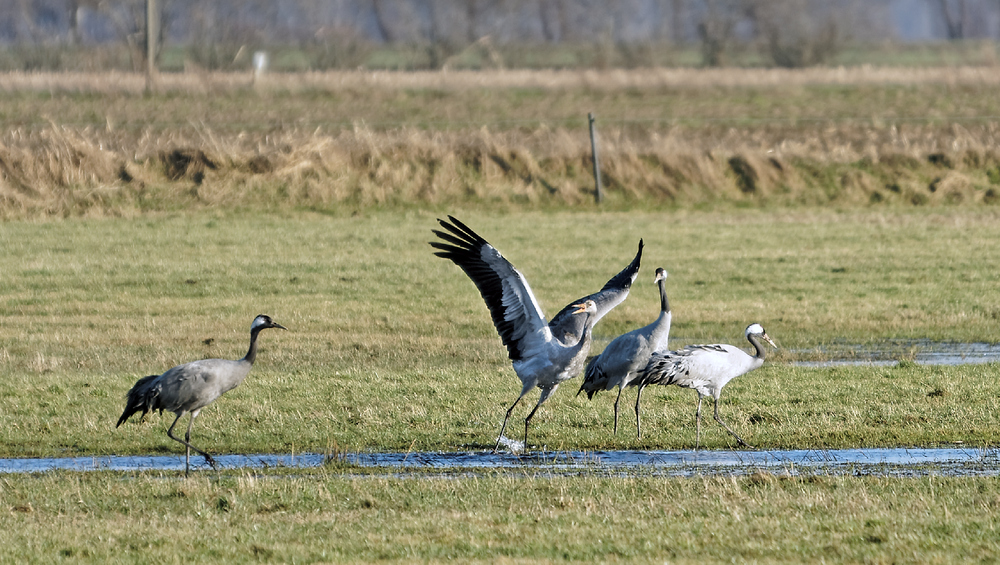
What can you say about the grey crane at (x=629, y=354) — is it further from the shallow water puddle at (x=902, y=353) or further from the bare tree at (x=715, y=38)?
the bare tree at (x=715, y=38)

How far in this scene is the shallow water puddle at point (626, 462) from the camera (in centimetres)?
895

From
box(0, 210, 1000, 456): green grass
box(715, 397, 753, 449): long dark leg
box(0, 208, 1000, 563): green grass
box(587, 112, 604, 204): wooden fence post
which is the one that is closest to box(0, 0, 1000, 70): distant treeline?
box(587, 112, 604, 204): wooden fence post

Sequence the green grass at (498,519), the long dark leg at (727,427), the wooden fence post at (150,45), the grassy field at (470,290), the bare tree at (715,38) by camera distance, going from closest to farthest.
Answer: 1. the green grass at (498,519)
2. the grassy field at (470,290)
3. the long dark leg at (727,427)
4. the wooden fence post at (150,45)
5. the bare tree at (715,38)

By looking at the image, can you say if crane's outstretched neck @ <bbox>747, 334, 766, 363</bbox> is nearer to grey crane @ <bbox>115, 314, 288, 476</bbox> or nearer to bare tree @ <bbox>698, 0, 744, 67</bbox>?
grey crane @ <bbox>115, 314, 288, 476</bbox>

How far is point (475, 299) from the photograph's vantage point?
56.7 ft

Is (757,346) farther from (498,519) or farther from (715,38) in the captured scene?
(715,38)

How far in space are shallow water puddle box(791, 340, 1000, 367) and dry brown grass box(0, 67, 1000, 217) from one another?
42.1 ft

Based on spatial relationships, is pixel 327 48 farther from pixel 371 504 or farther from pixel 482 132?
pixel 371 504

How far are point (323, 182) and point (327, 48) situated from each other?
22.8 m

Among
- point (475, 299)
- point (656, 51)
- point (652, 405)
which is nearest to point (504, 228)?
point (475, 299)

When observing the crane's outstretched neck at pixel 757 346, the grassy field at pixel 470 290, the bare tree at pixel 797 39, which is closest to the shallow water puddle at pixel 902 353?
the grassy field at pixel 470 290

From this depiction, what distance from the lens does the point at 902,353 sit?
14.0 metres

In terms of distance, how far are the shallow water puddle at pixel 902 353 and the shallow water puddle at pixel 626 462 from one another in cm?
390

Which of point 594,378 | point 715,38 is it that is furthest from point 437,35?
point 594,378
